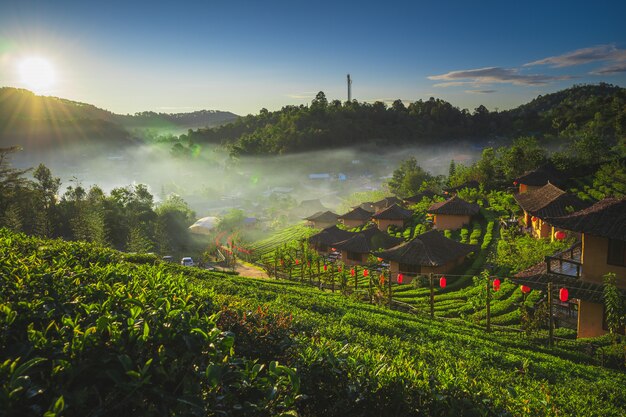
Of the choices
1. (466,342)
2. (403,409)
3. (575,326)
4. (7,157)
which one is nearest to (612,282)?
(575,326)

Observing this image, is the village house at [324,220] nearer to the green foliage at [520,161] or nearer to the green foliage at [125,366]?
the green foliage at [520,161]

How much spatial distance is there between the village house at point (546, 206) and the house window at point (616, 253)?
843 cm

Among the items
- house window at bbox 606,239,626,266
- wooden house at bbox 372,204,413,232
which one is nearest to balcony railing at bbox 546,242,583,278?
house window at bbox 606,239,626,266

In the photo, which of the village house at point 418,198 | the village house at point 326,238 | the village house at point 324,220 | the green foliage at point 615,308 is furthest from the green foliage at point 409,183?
the green foliage at point 615,308

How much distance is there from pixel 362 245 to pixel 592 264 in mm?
18401

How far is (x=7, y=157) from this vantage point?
31.1 meters

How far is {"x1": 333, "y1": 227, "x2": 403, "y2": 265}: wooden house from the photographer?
31078 millimetres

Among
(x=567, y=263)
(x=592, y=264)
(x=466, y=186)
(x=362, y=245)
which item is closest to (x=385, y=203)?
(x=466, y=186)

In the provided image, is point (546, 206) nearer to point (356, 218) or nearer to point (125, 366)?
point (356, 218)

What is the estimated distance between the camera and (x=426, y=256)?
81.2ft

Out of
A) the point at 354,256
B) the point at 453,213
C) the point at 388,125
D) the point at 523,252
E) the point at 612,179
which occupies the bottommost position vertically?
the point at 354,256

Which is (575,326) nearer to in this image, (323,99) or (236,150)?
(236,150)

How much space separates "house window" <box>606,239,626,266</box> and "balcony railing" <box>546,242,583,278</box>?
92 cm

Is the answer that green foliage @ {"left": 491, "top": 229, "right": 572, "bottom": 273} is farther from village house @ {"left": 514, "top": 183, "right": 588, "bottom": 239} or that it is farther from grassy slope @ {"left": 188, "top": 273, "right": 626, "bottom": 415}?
grassy slope @ {"left": 188, "top": 273, "right": 626, "bottom": 415}
